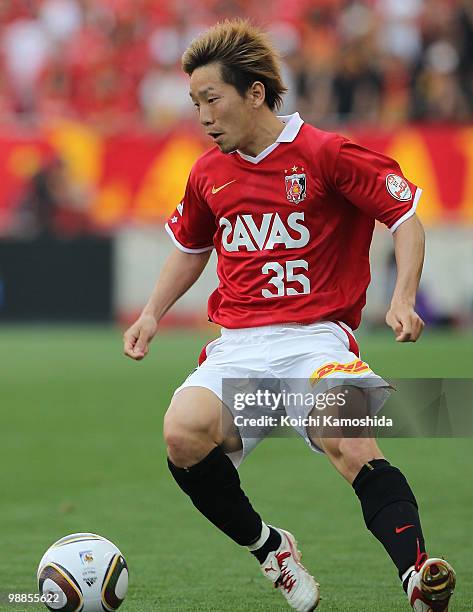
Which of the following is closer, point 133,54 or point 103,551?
point 103,551

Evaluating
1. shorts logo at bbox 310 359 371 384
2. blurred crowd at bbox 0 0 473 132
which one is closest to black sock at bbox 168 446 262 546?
shorts logo at bbox 310 359 371 384

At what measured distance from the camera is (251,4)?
787 inches

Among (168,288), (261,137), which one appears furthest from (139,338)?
(261,137)

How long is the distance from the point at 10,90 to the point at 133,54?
6.53ft

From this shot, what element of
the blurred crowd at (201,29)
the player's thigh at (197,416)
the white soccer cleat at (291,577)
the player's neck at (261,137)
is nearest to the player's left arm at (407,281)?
the player's neck at (261,137)

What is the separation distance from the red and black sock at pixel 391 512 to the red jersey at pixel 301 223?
0.65m

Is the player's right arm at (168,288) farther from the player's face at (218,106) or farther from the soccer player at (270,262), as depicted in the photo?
the player's face at (218,106)

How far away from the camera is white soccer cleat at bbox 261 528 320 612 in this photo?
16.1 ft

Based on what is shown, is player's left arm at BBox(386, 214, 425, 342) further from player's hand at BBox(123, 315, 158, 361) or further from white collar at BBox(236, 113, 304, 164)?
player's hand at BBox(123, 315, 158, 361)

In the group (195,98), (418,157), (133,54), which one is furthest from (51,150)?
(195,98)

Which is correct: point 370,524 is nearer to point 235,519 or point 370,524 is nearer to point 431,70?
point 235,519

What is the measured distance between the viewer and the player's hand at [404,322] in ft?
14.5

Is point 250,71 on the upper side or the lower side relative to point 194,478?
upper

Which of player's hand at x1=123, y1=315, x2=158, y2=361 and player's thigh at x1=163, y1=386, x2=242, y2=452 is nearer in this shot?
player's thigh at x1=163, y1=386, x2=242, y2=452
